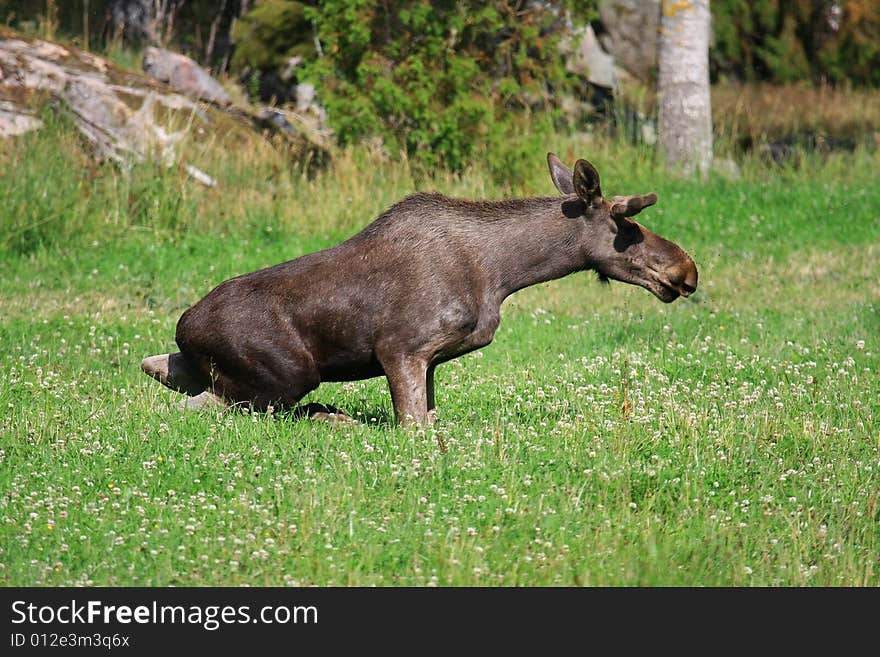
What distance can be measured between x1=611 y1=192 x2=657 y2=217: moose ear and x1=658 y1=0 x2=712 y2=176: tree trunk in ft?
32.5

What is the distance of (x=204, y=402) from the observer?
823 cm

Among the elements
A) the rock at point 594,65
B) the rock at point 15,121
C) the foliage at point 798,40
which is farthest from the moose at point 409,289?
the foliage at point 798,40

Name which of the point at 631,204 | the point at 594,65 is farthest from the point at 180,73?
the point at 631,204

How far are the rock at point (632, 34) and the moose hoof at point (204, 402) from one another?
17569mm

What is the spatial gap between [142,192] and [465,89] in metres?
4.09

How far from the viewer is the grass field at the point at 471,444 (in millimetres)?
6102

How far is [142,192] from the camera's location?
14.5 metres

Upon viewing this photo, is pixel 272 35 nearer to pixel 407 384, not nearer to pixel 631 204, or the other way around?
pixel 631 204

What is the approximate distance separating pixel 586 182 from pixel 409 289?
126cm

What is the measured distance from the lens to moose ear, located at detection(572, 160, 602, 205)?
782cm

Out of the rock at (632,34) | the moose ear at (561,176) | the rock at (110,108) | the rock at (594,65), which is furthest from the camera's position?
the rock at (632,34)

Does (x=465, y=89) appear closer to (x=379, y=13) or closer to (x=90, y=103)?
(x=379, y=13)

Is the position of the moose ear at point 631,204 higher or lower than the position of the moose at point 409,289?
higher

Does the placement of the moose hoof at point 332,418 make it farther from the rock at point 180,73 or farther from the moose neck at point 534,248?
the rock at point 180,73
